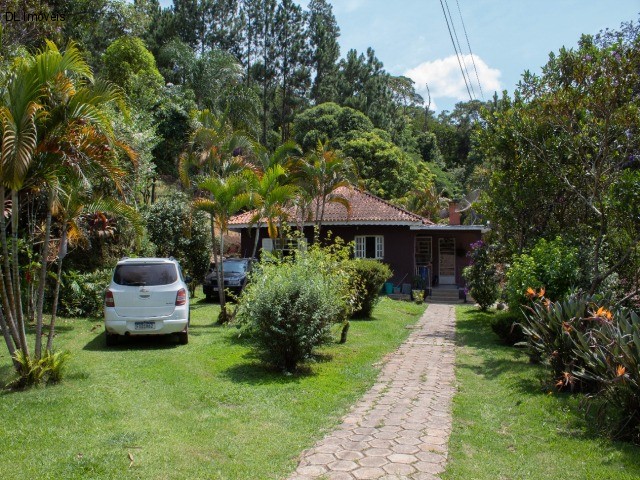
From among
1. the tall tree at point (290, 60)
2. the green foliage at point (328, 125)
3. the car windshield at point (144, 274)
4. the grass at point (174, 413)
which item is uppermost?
the tall tree at point (290, 60)

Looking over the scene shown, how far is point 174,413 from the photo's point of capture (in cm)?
647

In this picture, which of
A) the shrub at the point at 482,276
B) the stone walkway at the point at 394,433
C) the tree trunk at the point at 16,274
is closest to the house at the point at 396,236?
the shrub at the point at 482,276

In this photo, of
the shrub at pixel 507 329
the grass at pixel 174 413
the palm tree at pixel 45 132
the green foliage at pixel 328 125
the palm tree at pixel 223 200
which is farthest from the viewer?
the green foliage at pixel 328 125

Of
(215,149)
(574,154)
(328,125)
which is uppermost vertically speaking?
(328,125)

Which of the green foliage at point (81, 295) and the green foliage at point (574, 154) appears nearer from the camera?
the green foliage at point (574, 154)

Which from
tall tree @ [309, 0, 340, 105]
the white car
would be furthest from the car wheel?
tall tree @ [309, 0, 340, 105]

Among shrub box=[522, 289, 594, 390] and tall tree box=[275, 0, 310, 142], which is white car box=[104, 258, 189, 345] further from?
tall tree box=[275, 0, 310, 142]

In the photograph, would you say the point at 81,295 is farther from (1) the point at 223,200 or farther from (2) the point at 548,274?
(2) the point at 548,274

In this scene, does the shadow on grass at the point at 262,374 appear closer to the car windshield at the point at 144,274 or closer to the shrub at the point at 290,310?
the shrub at the point at 290,310

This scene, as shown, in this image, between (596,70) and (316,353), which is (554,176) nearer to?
(596,70)

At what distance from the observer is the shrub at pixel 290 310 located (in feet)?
27.8

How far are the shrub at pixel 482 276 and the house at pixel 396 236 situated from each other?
18.0ft

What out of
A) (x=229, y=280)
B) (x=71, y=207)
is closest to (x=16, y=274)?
(x=71, y=207)

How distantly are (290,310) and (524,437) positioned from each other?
3.68 meters
